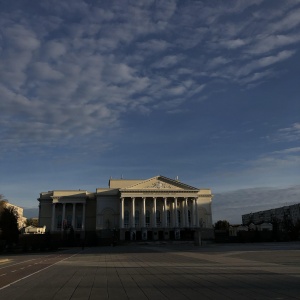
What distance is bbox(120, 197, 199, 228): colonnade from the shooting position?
104 metres

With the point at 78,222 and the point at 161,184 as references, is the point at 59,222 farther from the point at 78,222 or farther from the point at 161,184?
the point at 161,184

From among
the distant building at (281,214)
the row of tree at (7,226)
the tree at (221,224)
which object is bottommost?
the row of tree at (7,226)

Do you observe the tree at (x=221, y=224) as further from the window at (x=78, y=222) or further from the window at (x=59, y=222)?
the window at (x=59, y=222)

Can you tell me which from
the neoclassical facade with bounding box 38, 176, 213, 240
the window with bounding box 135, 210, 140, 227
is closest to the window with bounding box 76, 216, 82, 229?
the neoclassical facade with bounding box 38, 176, 213, 240

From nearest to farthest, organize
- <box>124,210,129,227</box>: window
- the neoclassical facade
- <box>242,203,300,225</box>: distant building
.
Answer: the neoclassical facade < <box>124,210,129,227</box>: window < <box>242,203,300,225</box>: distant building

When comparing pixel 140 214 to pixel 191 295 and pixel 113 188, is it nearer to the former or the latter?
pixel 113 188

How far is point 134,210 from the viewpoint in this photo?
10594cm

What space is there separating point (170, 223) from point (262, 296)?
322ft

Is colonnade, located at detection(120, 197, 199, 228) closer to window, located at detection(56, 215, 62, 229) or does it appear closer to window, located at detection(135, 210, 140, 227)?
window, located at detection(135, 210, 140, 227)

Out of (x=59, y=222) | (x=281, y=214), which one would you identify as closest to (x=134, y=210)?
(x=59, y=222)

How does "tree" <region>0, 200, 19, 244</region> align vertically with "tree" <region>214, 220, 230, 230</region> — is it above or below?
below

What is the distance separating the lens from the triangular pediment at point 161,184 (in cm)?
10575

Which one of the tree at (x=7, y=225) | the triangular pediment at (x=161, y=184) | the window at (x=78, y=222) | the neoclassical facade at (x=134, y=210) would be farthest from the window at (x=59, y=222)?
the tree at (x=7, y=225)

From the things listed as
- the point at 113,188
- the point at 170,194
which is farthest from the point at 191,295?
the point at 113,188
